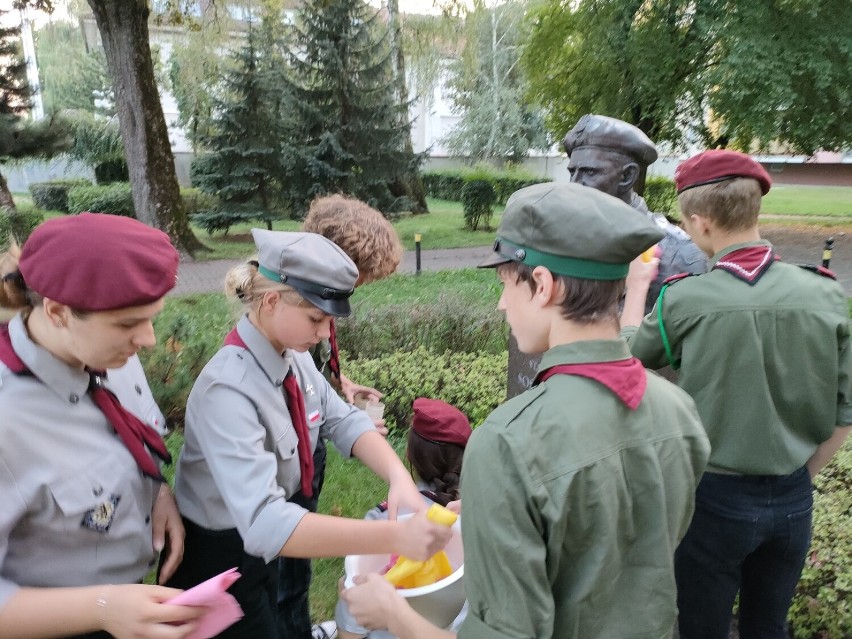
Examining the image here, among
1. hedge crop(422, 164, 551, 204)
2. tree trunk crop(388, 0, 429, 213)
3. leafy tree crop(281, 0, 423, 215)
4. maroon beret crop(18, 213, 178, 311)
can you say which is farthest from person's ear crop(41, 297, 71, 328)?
hedge crop(422, 164, 551, 204)

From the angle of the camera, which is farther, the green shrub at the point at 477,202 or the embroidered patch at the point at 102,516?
the green shrub at the point at 477,202

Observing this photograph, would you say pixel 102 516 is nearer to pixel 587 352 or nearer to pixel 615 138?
pixel 587 352

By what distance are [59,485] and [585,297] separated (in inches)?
47.2

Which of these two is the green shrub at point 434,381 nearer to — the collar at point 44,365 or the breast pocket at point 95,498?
the breast pocket at point 95,498

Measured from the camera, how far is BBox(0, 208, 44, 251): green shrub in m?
6.55

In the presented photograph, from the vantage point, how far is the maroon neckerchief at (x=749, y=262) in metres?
1.94

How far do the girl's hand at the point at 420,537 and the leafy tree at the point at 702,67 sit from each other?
1382 cm

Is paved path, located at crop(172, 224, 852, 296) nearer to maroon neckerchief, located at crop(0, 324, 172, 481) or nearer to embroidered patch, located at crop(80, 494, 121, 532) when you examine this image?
maroon neckerchief, located at crop(0, 324, 172, 481)

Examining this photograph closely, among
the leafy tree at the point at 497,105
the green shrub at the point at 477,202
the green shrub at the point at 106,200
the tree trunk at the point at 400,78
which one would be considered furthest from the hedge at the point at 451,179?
→ the green shrub at the point at 106,200

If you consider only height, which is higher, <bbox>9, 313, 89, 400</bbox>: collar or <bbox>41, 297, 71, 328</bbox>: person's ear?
<bbox>41, 297, 71, 328</bbox>: person's ear

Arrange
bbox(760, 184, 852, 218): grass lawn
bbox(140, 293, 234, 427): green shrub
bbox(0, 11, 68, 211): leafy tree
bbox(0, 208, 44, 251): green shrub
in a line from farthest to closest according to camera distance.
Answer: bbox(760, 184, 852, 218): grass lawn → bbox(0, 11, 68, 211): leafy tree → bbox(0, 208, 44, 251): green shrub → bbox(140, 293, 234, 427): green shrub

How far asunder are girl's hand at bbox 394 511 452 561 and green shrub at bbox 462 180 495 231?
17186 mm

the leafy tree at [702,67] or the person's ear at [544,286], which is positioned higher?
the leafy tree at [702,67]

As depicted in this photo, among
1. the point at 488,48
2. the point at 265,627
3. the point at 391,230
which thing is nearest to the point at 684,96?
the point at 391,230
